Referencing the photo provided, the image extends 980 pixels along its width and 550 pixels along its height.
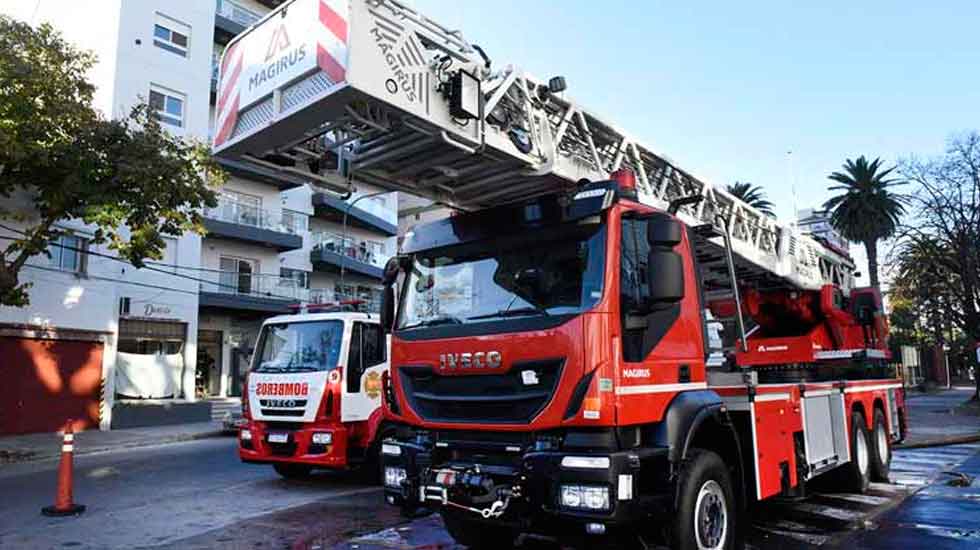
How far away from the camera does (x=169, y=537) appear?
6750 mm

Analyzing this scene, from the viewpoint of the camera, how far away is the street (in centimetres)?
658

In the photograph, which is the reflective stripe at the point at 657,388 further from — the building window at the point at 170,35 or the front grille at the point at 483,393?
the building window at the point at 170,35

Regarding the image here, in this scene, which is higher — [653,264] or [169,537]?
[653,264]

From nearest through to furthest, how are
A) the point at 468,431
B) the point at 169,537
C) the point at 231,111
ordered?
the point at 468,431, the point at 231,111, the point at 169,537

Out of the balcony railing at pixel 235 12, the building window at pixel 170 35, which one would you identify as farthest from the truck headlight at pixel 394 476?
the balcony railing at pixel 235 12

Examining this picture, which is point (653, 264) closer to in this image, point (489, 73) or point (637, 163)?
point (489, 73)

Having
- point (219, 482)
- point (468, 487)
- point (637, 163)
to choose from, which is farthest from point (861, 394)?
point (219, 482)

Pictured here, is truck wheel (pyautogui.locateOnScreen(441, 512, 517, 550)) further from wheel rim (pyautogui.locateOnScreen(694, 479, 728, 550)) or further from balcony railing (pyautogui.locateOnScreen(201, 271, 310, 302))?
balcony railing (pyautogui.locateOnScreen(201, 271, 310, 302))

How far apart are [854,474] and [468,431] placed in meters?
5.93

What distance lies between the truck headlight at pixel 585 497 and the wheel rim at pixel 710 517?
1013mm

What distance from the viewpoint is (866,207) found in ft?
126

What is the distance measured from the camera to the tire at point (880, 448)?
9.38 m

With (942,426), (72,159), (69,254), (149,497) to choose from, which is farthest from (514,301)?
(942,426)

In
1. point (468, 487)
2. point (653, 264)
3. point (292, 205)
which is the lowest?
point (468, 487)
